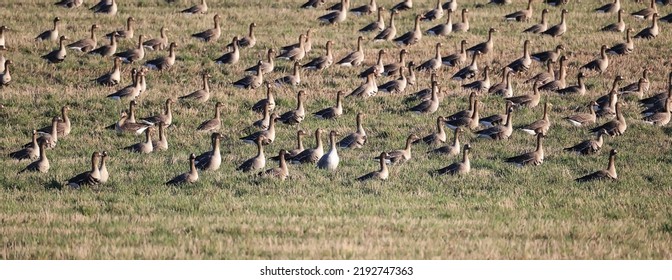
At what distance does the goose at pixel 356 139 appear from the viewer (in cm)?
2686

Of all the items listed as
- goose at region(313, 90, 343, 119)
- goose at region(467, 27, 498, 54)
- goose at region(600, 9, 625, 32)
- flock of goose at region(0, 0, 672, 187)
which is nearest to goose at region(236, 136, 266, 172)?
flock of goose at region(0, 0, 672, 187)

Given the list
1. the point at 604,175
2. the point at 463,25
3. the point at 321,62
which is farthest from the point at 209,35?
the point at 604,175

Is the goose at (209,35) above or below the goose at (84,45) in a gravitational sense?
below

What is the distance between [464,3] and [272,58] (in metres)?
9.46

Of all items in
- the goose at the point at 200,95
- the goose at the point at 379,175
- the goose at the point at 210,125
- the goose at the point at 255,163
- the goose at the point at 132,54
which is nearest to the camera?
the goose at the point at 379,175

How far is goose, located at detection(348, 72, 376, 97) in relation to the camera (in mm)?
31281

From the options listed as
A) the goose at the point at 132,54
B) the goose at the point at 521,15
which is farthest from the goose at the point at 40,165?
the goose at the point at 521,15

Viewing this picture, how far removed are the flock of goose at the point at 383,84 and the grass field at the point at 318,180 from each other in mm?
281

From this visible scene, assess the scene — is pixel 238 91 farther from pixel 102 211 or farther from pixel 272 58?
pixel 102 211

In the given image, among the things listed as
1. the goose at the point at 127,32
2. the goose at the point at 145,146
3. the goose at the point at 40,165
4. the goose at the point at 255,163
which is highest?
the goose at the point at 40,165

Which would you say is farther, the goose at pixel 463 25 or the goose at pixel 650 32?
the goose at pixel 463 25

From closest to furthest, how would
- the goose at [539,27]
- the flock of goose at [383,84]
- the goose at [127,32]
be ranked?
1. the flock of goose at [383,84]
2. the goose at [127,32]
3. the goose at [539,27]

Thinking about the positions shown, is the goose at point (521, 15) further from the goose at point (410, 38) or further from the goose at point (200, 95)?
the goose at point (200, 95)

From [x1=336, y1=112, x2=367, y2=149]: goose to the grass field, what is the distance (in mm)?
401
